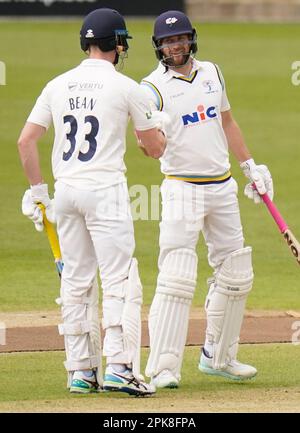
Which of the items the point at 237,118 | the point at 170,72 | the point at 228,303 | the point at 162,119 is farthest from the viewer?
the point at 237,118

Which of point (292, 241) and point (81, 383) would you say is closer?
Answer: point (81, 383)

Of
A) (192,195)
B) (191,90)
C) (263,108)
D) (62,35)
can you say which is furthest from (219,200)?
(62,35)

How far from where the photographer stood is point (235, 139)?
7688mm

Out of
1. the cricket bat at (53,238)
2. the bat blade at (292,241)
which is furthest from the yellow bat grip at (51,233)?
the bat blade at (292,241)

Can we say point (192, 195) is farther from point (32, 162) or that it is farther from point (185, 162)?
point (32, 162)

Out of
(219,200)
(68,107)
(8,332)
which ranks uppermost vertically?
(68,107)

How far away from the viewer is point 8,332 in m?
8.59

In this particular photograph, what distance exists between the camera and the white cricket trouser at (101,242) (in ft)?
22.1

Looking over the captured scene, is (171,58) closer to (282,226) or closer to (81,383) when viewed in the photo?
(282,226)

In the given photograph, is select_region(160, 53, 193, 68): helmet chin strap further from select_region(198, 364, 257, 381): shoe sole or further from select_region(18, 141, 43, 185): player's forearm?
select_region(198, 364, 257, 381): shoe sole

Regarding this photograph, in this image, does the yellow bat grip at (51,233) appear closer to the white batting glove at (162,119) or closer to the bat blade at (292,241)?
the white batting glove at (162,119)

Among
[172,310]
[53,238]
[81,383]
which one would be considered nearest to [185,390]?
[172,310]

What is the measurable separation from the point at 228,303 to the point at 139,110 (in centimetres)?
135
